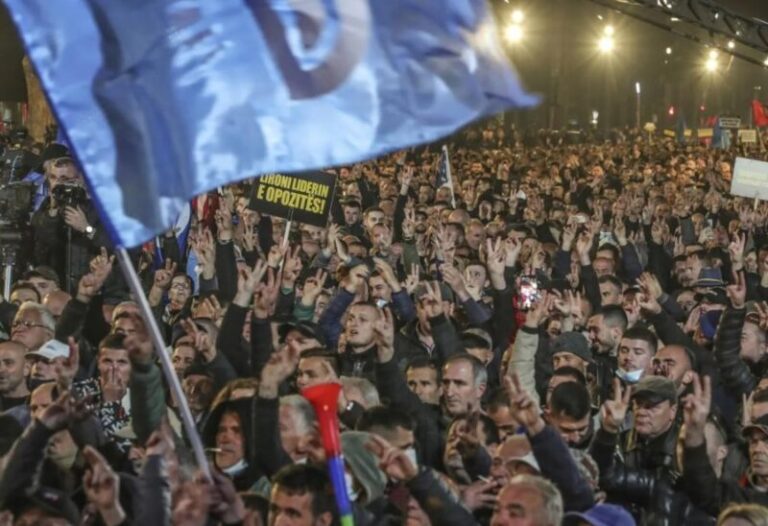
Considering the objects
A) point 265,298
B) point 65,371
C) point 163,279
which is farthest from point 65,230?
point 65,371

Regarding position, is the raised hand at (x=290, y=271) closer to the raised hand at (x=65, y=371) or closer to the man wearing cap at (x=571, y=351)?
the man wearing cap at (x=571, y=351)

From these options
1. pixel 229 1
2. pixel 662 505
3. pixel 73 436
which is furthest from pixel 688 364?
pixel 229 1

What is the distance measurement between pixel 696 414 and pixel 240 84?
2.47 metres

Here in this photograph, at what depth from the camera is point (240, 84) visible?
445cm

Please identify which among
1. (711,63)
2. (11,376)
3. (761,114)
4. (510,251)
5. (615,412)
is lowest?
(11,376)

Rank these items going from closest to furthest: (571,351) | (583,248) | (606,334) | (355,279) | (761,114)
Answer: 1. (571,351)
2. (606,334)
3. (355,279)
4. (583,248)
5. (761,114)

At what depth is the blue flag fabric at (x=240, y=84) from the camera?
412 cm

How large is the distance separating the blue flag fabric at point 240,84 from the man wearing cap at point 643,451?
1883mm

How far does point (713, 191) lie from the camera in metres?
19.3

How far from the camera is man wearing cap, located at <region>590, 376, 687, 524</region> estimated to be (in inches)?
240

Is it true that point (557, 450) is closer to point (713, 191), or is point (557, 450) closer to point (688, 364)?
point (688, 364)

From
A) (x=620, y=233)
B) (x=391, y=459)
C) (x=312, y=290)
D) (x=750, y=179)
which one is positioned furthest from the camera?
(x=750, y=179)

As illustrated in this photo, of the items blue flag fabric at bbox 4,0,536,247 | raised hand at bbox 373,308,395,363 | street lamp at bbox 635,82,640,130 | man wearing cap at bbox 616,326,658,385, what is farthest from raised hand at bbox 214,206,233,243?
street lamp at bbox 635,82,640,130

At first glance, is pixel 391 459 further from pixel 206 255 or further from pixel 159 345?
pixel 206 255
